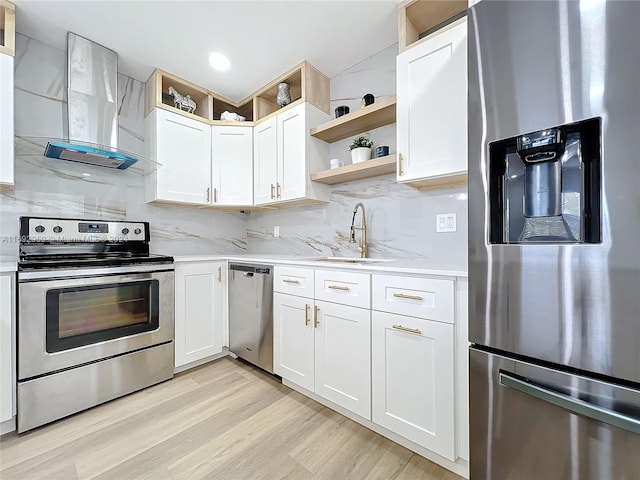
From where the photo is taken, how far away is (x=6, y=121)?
174cm

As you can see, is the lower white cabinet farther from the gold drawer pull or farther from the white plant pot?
the white plant pot

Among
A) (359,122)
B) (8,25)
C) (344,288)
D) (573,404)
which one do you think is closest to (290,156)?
(359,122)

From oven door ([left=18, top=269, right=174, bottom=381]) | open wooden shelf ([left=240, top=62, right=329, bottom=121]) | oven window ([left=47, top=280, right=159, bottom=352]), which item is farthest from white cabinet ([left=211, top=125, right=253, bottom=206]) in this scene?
oven window ([left=47, top=280, right=159, bottom=352])

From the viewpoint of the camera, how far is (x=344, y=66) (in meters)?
2.36

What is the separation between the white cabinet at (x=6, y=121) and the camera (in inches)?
67.8

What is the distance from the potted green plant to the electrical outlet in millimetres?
674

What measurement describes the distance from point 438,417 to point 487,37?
4.98 ft

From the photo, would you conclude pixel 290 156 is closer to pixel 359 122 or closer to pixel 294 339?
pixel 359 122

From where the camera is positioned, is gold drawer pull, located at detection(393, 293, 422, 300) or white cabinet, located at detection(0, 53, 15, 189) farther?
white cabinet, located at detection(0, 53, 15, 189)

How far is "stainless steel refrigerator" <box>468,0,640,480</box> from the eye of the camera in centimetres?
72

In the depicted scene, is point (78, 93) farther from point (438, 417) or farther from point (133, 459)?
point (438, 417)

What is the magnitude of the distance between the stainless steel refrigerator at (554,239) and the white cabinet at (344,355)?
2.05 ft

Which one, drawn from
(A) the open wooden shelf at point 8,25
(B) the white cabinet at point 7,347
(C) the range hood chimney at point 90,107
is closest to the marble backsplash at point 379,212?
(C) the range hood chimney at point 90,107

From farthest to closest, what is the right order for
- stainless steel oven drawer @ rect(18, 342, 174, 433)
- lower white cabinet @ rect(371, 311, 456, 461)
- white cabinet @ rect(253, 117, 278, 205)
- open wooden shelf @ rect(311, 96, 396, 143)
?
white cabinet @ rect(253, 117, 278, 205) → open wooden shelf @ rect(311, 96, 396, 143) → stainless steel oven drawer @ rect(18, 342, 174, 433) → lower white cabinet @ rect(371, 311, 456, 461)
